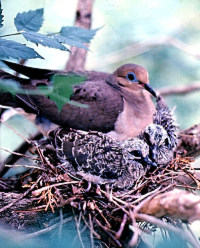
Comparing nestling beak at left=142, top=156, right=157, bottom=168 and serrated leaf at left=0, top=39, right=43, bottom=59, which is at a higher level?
serrated leaf at left=0, top=39, right=43, bottom=59

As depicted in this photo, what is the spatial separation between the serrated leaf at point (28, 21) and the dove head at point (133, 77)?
1064mm

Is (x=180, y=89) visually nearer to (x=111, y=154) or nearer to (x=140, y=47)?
(x=140, y=47)

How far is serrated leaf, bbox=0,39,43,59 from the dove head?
1219 millimetres

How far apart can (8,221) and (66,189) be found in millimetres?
317

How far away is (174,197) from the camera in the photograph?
146 cm

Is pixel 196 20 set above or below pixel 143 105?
above

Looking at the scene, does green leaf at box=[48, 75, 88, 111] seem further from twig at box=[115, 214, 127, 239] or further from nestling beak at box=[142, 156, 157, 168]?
nestling beak at box=[142, 156, 157, 168]

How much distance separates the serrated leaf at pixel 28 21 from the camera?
143cm

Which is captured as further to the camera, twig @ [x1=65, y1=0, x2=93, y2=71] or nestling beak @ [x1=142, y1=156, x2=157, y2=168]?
twig @ [x1=65, y1=0, x2=93, y2=71]

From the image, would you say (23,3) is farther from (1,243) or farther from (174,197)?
(1,243)

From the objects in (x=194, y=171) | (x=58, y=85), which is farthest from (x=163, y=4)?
(x=58, y=85)

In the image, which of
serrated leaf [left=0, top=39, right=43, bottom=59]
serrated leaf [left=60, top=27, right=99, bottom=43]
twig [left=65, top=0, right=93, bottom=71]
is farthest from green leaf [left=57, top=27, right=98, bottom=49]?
twig [left=65, top=0, right=93, bottom=71]

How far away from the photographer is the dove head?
8.04ft

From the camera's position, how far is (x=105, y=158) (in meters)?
2.11
